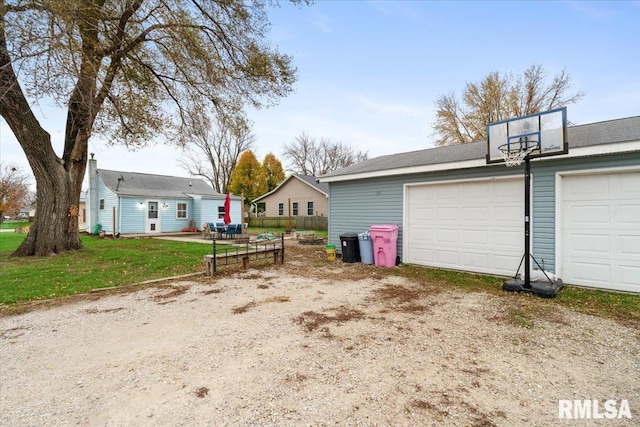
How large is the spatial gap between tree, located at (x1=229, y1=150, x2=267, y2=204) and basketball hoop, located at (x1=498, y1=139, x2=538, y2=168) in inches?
1157

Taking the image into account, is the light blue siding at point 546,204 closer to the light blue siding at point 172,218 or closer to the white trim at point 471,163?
the white trim at point 471,163

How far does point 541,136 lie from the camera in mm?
5391

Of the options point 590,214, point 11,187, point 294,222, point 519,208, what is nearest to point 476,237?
point 519,208

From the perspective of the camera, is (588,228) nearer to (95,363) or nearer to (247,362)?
(247,362)

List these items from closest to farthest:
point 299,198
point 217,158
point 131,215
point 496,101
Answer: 1. point 131,215
2. point 496,101
3. point 299,198
4. point 217,158

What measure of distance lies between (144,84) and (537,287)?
12.8m

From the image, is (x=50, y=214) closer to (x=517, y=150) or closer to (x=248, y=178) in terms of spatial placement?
(x=517, y=150)

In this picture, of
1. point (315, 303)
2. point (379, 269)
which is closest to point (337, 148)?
point (379, 269)

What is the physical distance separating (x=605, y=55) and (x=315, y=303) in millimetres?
12646

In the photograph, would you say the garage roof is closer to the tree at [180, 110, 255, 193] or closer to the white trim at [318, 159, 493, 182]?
the white trim at [318, 159, 493, 182]

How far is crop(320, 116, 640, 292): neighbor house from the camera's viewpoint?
5.44 metres

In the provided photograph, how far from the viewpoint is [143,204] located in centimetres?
1855

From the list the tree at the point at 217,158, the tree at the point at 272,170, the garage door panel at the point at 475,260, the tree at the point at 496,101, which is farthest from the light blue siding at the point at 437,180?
the tree at the point at 217,158

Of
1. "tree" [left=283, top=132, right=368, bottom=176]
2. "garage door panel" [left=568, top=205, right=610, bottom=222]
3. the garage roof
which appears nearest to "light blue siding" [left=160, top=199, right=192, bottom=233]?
the garage roof
